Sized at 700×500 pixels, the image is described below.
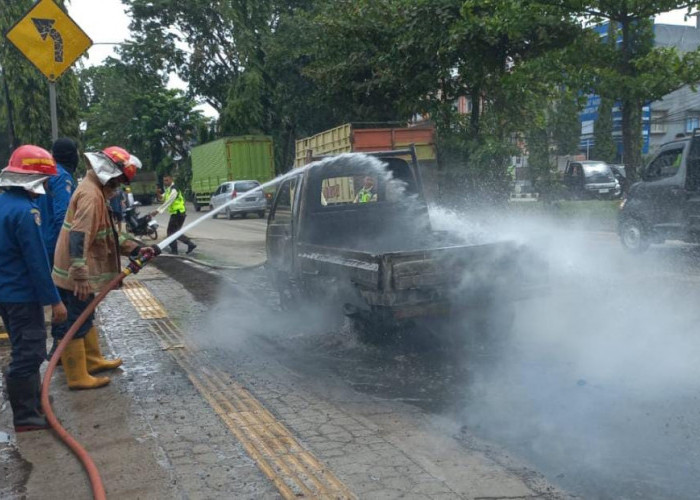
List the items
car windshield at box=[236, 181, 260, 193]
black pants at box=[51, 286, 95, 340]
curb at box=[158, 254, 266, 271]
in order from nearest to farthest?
black pants at box=[51, 286, 95, 340] → curb at box=[158, 254, 266, 271] → car windshield at box=[236, 181, 260, 193]

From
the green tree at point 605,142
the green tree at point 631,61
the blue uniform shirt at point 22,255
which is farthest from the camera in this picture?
the green tree at point 605,142

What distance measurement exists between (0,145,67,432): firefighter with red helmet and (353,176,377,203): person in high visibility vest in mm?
3569

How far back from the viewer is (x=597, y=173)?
26953 millimetres

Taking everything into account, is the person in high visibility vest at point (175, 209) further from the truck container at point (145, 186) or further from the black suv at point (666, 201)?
the truck container at point (145, 186)

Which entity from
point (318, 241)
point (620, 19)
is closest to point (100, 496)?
point (318, 241)

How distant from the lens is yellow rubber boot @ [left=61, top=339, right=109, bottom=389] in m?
5.25

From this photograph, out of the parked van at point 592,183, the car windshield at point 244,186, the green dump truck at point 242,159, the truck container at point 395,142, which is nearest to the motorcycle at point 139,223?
the truck container at point 395,142

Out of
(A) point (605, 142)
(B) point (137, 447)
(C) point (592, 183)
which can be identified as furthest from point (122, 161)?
(A) point (605, 142)

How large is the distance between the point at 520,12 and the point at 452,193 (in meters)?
5.00

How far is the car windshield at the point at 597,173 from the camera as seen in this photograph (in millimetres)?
26812

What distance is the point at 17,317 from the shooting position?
4.38 meters

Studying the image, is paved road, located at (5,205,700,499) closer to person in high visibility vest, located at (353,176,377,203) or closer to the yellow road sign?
person in high visibility vest, located at (353,176,377,203)

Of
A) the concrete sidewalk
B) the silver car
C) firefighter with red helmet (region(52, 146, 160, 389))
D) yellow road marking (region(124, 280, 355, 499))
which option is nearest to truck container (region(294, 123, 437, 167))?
the silver car

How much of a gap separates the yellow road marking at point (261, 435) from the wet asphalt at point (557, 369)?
306mm
